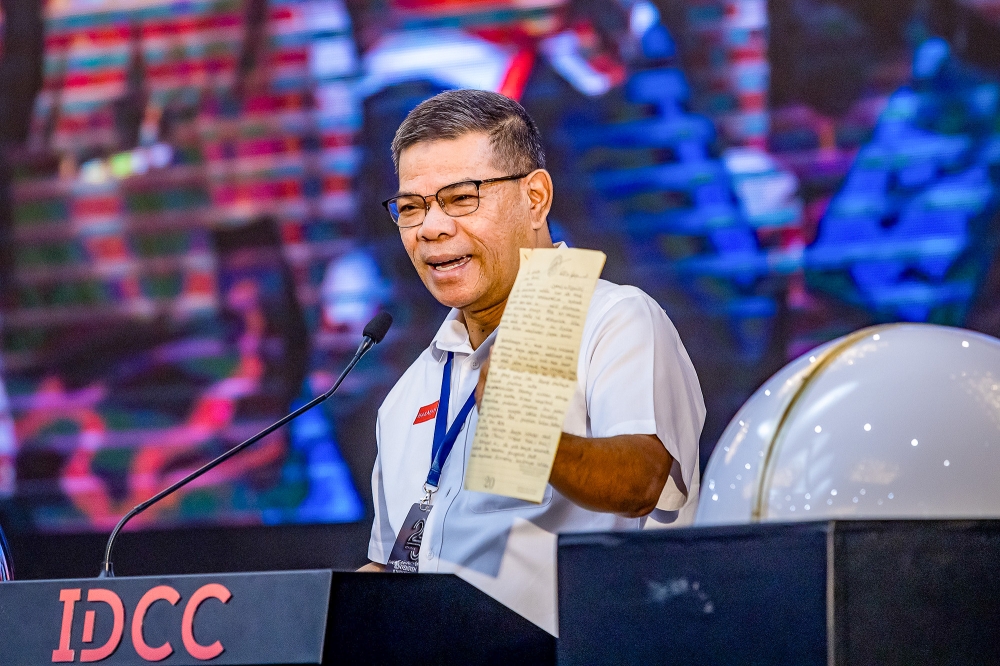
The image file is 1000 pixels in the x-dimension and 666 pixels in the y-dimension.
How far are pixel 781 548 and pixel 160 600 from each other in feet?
2.16

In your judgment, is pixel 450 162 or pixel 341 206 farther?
pixel 341 206

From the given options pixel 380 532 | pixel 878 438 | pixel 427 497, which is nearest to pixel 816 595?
pixel 878 438

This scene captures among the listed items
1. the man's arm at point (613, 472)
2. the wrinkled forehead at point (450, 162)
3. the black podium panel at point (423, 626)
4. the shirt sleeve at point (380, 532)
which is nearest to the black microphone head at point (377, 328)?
the wrinkled forehead at point (450, 162)

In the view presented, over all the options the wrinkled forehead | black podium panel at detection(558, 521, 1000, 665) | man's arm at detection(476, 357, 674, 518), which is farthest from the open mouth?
black podium panel at detection(558, 521, 1000, 665)

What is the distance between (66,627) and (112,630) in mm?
57

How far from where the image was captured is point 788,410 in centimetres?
92

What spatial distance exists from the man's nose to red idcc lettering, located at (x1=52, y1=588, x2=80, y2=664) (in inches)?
34.9

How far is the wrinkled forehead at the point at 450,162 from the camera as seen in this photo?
184 centimetres

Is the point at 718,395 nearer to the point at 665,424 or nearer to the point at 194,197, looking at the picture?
the point at 665,424

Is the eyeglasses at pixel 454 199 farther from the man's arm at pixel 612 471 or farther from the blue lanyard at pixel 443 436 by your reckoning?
the man's arm at pixel 612 471

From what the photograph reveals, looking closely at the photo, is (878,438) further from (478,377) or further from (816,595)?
(478,377)

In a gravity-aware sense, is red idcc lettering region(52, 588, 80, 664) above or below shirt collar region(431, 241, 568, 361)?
below

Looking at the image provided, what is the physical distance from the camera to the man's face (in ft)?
6.02

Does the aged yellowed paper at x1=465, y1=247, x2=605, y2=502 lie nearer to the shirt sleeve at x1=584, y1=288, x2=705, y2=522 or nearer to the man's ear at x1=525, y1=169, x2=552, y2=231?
the shirt sleeve at x1=584, y1=288, x2=705, y2=522
